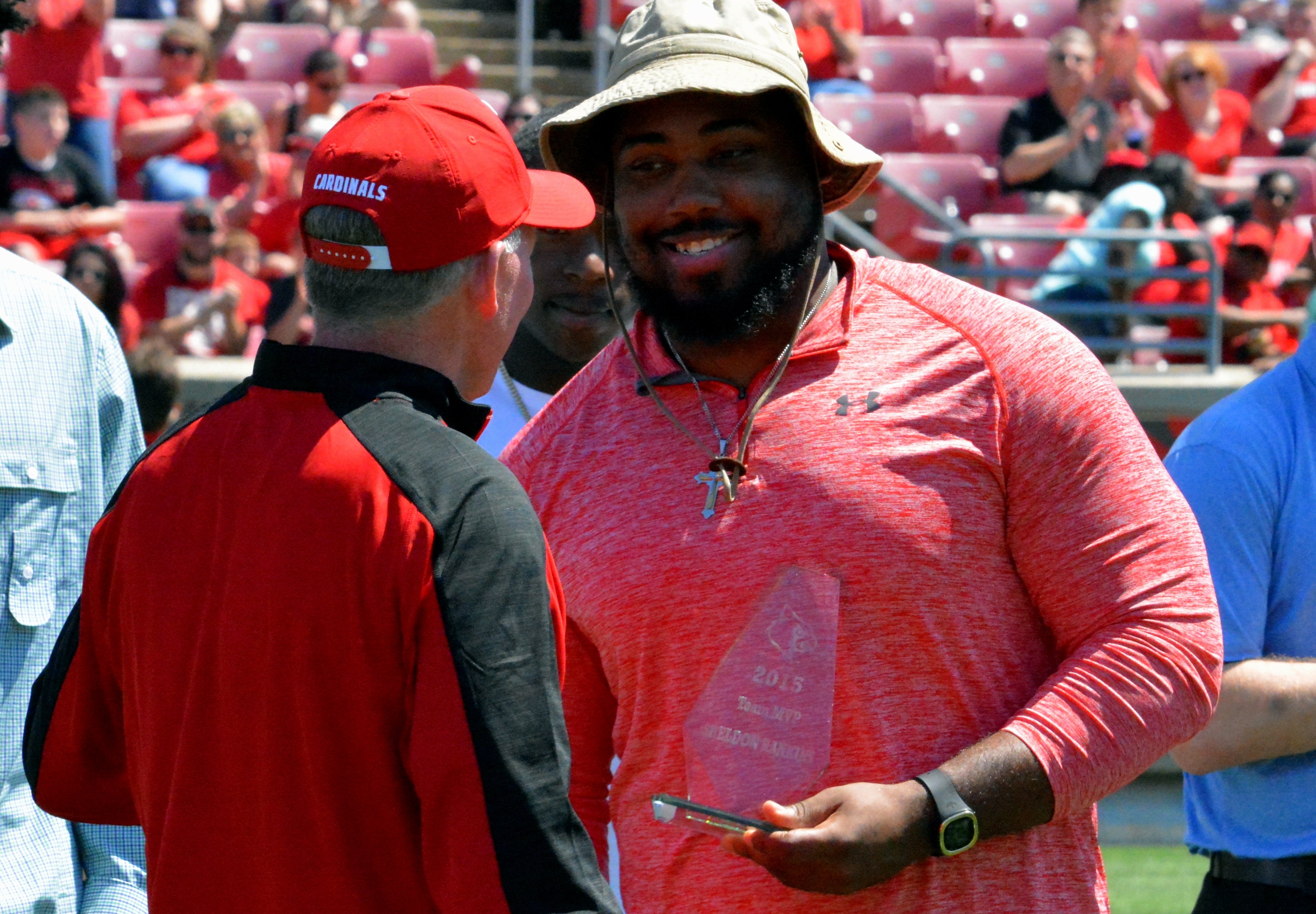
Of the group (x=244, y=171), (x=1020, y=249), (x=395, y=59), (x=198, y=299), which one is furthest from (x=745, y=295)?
(x=395, y=59)

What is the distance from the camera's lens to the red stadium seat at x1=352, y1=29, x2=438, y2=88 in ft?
33.3

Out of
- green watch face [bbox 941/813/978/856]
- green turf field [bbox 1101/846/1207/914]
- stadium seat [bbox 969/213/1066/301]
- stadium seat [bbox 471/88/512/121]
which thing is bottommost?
green turf field [bbox 1101/846/1207/914]

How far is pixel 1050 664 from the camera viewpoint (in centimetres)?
201

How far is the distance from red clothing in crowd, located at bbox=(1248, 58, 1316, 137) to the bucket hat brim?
31.2 feet

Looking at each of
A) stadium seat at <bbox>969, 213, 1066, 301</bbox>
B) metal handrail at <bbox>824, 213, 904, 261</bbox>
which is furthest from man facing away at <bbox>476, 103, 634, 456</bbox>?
stadium seat at <bbox>969, 213, 1066, 301</bbox>

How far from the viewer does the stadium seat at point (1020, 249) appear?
862 centimetres

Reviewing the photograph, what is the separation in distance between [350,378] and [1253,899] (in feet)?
5.30

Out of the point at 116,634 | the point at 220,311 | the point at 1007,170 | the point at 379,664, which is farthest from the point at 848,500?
the point at 1007,170

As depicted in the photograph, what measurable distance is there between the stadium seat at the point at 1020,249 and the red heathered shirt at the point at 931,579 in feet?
21.9

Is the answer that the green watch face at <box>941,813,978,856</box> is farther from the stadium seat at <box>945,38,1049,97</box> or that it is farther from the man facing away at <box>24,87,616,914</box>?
the stadium seat at <box>945,38,1049,97</box>

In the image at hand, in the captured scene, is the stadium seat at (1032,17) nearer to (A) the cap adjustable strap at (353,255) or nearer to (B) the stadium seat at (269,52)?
(B) the stadium seat at (269,52)

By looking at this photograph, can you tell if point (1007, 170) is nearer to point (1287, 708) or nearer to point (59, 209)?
point (59, 209)

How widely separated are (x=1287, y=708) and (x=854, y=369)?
2.79 feet

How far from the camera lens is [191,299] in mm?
7973
